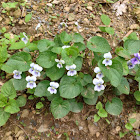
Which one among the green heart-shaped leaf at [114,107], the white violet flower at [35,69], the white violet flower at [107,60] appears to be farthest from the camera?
the green heart-shaped leaf at [114,107]

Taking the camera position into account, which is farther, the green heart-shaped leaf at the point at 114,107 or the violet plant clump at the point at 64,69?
the green heart-shaped leaf at the point at 114,107

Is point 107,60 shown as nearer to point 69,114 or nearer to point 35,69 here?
A: point 35,69

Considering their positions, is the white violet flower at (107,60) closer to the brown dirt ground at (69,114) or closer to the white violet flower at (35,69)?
the white violet flower at (35,69)

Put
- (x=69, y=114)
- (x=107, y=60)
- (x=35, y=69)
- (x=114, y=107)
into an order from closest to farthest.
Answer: (x=107, y=60) < (x=35, y=69) < (x=114, y=107) < (x=69, y=114)

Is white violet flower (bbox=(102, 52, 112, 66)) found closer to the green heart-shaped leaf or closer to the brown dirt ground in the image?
the green heart-shaped leaf

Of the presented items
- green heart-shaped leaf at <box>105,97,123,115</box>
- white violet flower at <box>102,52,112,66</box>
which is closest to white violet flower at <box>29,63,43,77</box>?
white violet flower at <box>102,52,112,66</box>

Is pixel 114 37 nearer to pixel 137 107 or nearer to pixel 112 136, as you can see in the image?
pixel 137 107

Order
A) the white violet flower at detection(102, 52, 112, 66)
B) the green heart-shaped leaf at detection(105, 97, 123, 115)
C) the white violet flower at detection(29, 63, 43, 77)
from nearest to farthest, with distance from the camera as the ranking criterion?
1. the white violet flower at detection(102, 52, 112, 66)
2. the white violet flower at detection(29, 63, 43, 77)
3. the green heart-shaped leaf at detection(105, 97, 123, 115)

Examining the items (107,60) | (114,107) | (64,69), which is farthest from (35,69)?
(114,107)

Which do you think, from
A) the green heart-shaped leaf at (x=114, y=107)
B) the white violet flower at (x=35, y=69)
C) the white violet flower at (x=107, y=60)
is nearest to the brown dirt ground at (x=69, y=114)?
the green heart-shaped leaf at (x=114, y=107)
